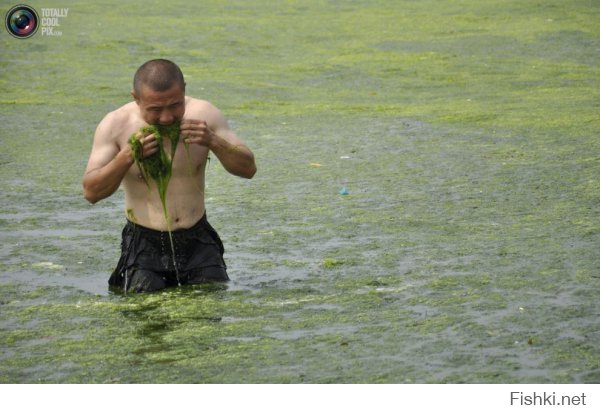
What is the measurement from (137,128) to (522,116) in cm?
535

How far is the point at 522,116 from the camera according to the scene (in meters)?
10.5

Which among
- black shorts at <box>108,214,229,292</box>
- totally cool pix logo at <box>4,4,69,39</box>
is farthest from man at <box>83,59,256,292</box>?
totally cool pix logo at <box>4,4,69,39</box>

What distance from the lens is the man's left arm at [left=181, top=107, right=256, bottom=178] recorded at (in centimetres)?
554

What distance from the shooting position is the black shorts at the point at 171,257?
592cm

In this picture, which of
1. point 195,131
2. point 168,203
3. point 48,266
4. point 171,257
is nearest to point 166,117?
point 195,131

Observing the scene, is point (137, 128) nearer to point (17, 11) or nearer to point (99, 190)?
point (99, 190)

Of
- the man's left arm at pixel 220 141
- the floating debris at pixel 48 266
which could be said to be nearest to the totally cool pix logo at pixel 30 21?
the floating debris at pixel 48 266

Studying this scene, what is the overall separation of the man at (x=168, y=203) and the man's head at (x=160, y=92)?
1 cm

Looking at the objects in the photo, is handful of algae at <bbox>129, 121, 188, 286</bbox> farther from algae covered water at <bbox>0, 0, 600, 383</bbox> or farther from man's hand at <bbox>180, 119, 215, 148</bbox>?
algae covered water at <bbox>0, 0, 600, 383</bbox>

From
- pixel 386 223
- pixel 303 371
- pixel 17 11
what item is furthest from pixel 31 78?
pixel 303 371

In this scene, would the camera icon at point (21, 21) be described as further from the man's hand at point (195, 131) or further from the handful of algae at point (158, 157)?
the man's hand at point (195, 131)

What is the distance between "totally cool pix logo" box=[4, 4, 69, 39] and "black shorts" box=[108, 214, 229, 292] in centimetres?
1005

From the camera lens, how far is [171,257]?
5.96 m

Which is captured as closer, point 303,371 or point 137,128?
point 303,371
